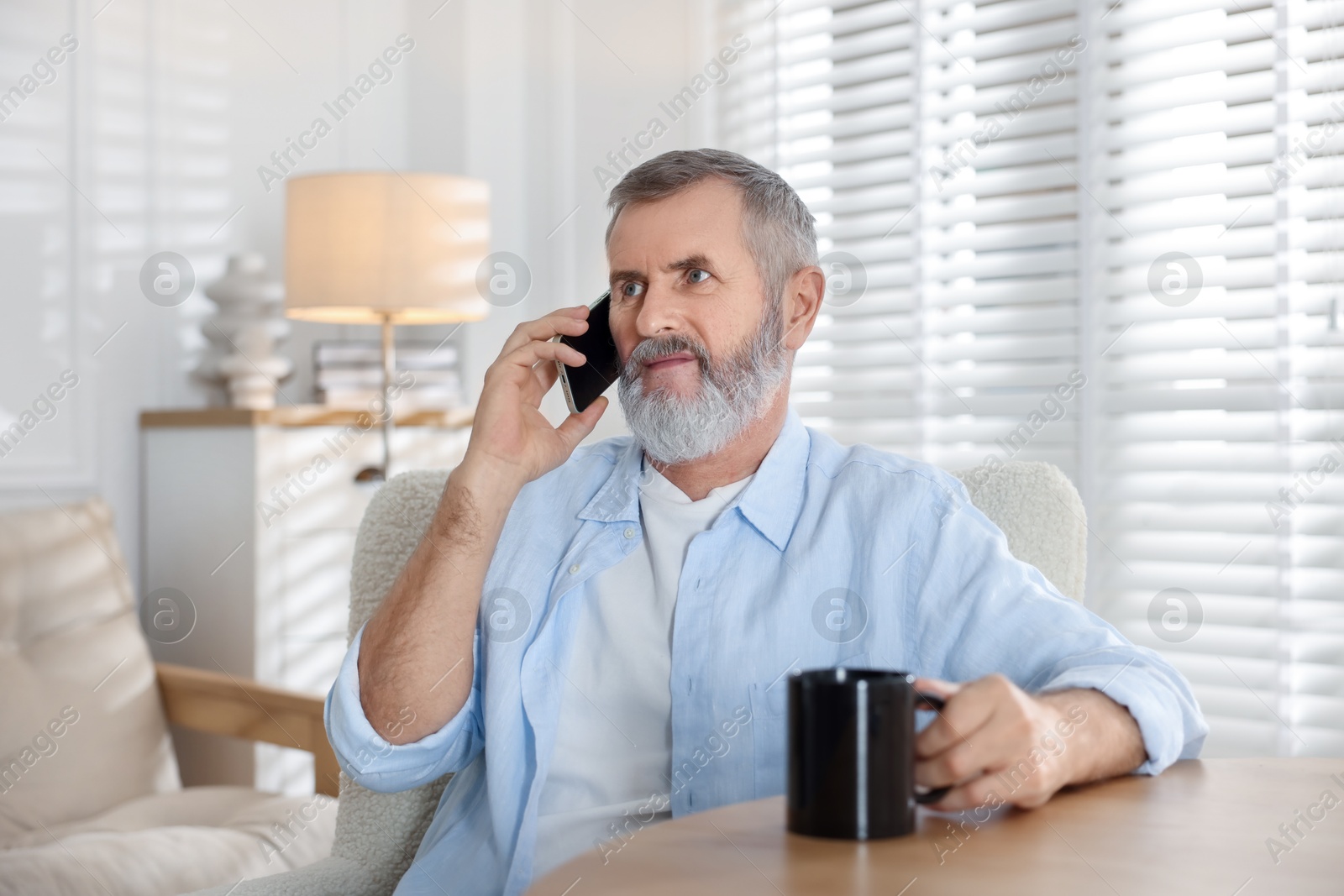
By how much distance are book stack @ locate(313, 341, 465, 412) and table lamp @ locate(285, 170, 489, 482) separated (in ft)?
Result: 1.08

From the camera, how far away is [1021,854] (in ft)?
2.47

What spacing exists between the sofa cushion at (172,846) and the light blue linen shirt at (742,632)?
0.75m

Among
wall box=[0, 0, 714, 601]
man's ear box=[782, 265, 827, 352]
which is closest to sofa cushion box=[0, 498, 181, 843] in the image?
wall box=[0, 0, 714, 601]

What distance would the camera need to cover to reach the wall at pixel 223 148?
2.82 meters

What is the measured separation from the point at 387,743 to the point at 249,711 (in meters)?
1.16

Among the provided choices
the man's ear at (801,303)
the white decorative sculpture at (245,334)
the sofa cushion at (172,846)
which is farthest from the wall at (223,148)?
the man's ear at (801,303)

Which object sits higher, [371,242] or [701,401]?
[371,242]

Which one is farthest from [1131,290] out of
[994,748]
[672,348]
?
[994,748]

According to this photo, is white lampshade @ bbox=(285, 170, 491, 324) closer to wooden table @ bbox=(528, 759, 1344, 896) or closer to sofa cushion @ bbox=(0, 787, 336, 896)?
sofa cushion @ bbox=(0, 787, 336, 896)

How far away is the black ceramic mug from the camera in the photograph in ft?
2.42

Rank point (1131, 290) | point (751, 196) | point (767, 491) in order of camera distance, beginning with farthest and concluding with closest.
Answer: point (1131, 290) < point (751, 196) < point (767, 491)

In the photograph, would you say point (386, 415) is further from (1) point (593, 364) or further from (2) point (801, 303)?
(2) point (801, 303)

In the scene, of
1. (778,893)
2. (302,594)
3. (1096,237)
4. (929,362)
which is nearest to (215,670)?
(302,594)

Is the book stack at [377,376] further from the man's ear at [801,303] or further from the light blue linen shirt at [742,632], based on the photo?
the light blue linen shirt at [742,632]
